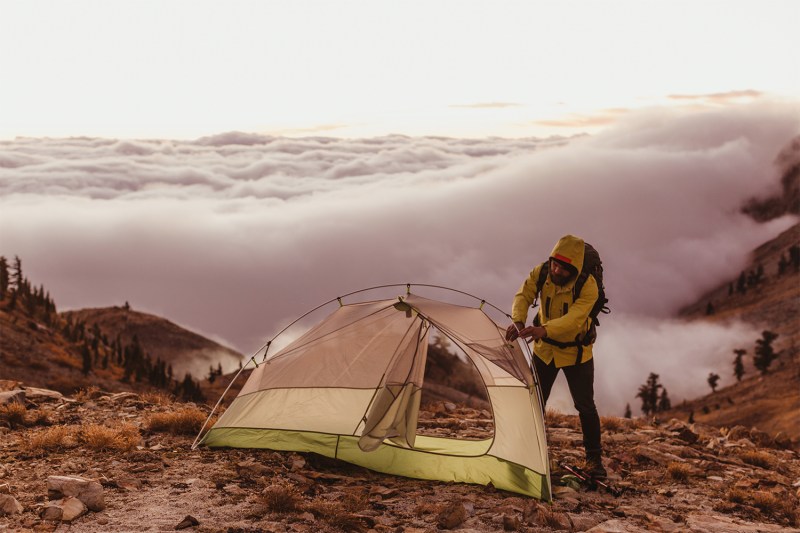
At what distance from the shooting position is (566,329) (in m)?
8.91

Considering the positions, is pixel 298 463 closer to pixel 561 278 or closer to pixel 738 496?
pixel 561 278

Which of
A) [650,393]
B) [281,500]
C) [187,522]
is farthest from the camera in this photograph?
[650,393]

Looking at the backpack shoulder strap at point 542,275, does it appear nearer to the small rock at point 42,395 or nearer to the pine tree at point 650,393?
the small rock at point 42,395

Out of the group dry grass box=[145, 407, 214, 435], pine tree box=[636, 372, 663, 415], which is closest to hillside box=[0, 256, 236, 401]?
dry grass box=[145, 407, 214, 435]

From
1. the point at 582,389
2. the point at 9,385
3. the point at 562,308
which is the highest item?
the point at 562,308

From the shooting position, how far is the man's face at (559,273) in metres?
9.12

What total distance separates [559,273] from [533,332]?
82 centimetres

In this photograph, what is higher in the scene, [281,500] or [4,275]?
[4,275]

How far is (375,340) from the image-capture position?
11484 mm

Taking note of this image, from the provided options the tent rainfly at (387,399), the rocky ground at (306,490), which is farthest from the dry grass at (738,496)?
the tent rainfly at (387,399)

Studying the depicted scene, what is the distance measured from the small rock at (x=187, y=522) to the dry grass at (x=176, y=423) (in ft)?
13.2

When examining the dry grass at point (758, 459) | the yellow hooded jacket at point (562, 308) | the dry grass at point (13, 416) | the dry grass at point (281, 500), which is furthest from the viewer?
the dry grass at point (758, 459)

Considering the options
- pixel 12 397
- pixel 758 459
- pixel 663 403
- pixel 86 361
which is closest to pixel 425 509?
pixel 758 459

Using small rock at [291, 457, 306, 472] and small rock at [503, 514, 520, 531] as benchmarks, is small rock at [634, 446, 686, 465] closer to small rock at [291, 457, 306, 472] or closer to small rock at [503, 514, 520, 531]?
small rock at [503, 514, 520, 531]
